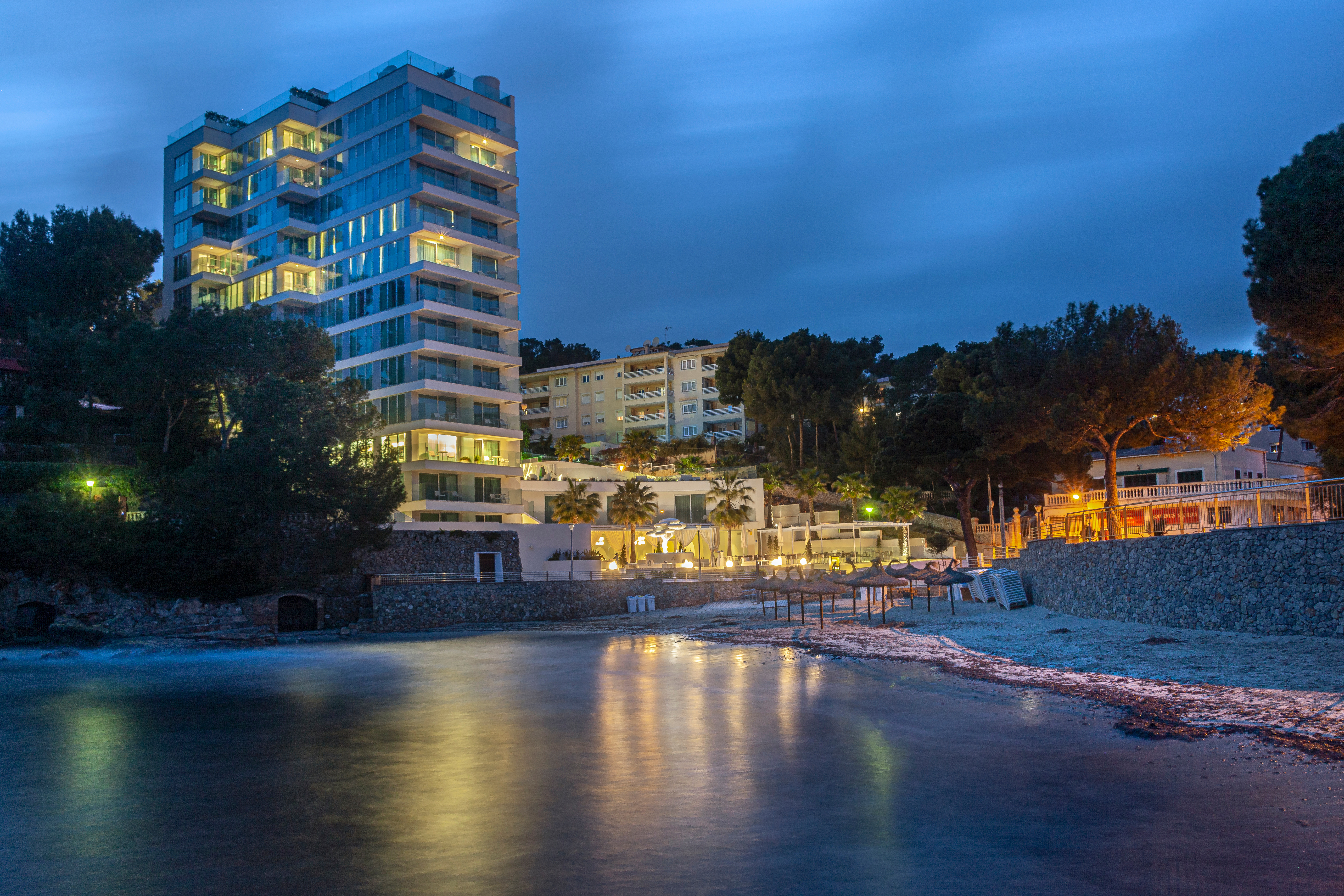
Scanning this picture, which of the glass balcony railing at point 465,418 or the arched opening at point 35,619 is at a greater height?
the glass balcony railing at point 465,418

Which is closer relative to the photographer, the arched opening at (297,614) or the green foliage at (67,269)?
the arched opening at (297,614)

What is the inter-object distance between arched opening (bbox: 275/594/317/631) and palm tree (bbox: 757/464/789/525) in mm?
33702

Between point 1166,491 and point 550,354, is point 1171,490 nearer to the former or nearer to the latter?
point 1166,491

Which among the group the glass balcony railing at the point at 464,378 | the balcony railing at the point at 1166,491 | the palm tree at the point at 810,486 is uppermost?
the glass balcony railing at the point at 464,378

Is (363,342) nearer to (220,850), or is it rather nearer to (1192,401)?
(1192,401)

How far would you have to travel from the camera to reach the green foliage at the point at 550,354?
344 ft

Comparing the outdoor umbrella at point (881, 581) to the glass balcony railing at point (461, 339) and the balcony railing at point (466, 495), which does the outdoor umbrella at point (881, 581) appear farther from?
the glass balcony railing at point (461, 339)

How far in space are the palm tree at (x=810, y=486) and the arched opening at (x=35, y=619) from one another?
4565cm

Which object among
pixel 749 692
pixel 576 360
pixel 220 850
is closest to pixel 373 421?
pixel 749 692

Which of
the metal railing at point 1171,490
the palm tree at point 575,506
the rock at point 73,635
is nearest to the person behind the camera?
the metal railing at point 1171,490

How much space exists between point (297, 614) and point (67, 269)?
24.7 metres

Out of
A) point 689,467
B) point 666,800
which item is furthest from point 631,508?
point 666,800

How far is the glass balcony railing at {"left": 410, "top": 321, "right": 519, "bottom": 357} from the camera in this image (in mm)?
55938

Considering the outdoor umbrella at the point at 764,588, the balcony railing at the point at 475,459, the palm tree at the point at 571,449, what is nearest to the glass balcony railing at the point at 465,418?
the balcony railing at the point at 475,459
